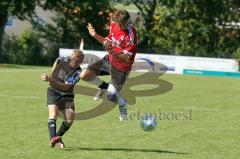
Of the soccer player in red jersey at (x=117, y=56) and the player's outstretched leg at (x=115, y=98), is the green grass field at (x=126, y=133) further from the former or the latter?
the soccer player in red jersey at (x=117, y=56)

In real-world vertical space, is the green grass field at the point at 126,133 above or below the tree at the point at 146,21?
above

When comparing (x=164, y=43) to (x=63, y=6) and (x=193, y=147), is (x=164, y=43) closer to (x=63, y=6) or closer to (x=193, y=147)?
(x=63, y=6)

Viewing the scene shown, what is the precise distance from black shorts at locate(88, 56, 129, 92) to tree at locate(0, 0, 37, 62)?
4046 cm

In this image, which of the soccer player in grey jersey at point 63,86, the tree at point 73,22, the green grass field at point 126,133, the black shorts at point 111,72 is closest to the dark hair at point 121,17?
the black shorts at point 111,72

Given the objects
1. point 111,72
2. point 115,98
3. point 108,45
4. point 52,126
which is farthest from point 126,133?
point 52,126

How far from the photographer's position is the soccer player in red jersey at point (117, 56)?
12.5 m

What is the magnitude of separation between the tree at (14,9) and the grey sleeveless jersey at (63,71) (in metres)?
43.0

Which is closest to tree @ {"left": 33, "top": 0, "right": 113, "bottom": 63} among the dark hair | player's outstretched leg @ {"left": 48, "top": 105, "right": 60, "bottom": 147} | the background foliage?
the background foliage

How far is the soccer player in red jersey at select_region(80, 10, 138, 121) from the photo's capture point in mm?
12477

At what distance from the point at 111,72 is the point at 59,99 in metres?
2.31

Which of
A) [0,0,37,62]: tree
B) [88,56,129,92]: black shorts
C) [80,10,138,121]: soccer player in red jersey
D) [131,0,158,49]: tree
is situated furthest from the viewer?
[131,0,158,49]: tree

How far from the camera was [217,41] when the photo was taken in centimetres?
6262

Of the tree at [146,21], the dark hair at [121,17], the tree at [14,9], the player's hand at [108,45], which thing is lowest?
the tree at [146,21]

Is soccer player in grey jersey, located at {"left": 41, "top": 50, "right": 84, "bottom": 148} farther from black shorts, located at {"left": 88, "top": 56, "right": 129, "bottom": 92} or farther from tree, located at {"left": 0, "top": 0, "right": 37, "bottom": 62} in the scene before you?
tree, located at {"left": 0, "top": 0, "right": 37, "bottom": 62}
